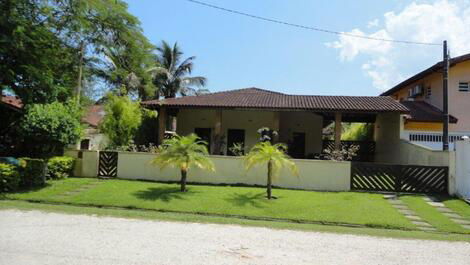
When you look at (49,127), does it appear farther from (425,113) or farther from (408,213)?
(425,113)

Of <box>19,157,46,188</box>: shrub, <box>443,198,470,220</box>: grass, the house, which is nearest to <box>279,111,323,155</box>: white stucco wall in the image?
the house

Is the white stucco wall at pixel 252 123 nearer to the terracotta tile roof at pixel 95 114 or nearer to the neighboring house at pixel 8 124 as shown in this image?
the neighboring house at pixel 8 124

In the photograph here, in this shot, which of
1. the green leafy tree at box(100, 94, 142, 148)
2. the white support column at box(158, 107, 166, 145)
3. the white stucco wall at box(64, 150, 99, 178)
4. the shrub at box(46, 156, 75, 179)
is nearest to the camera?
the shrub at box(46, 156, 75, 179)

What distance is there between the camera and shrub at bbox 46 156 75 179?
44.5 ft

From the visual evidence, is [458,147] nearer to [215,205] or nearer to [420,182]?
[420,182]

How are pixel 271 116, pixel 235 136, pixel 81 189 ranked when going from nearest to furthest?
pixel 81 189
pixel 271 116
pixel 235 136

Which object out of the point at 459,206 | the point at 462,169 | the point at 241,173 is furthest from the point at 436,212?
the point at 241,173

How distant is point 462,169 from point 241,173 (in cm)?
758

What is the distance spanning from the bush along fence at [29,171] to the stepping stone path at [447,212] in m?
13.2

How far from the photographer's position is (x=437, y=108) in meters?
20.1

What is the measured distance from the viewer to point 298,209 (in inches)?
393

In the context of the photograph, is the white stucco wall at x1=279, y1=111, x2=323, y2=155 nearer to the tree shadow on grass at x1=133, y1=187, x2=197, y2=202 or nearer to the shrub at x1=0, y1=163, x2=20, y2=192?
the tree shadow on grass at x1=133, y1=187, x2=197, y2=202

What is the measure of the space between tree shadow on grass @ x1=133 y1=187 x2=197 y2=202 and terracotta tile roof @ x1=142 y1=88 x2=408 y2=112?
6.96m

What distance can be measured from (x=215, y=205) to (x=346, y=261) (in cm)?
509
